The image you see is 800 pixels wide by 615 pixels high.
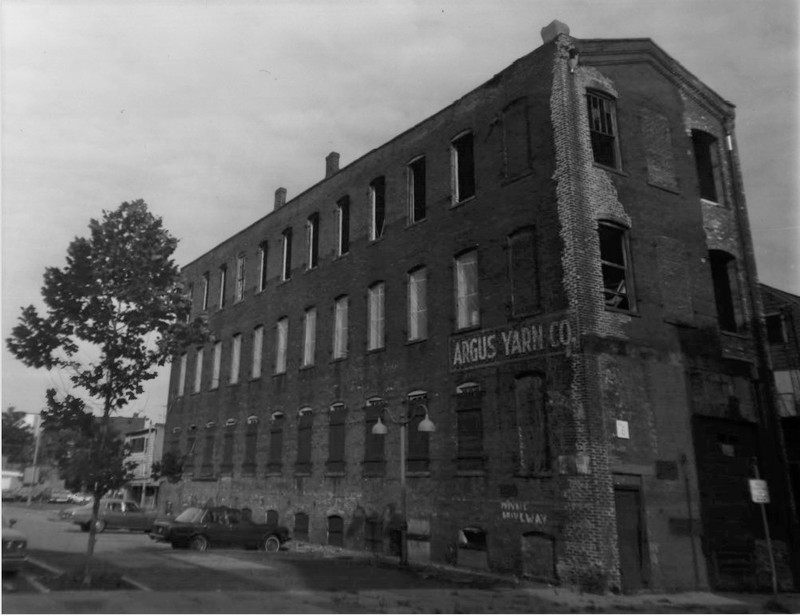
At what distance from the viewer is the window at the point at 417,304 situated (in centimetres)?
1984

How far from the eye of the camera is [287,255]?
28156 mm

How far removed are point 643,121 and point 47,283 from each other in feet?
49.7

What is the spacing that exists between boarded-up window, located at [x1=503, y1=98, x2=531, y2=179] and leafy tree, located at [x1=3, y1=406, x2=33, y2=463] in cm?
1280

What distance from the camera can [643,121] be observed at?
58.9ft

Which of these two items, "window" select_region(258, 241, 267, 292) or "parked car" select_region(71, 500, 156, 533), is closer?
"parked car" select_region(71, 500, 156, 533)

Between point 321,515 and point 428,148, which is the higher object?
point 428,148

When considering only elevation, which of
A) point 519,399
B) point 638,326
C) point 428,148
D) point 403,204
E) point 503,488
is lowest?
point 503,488

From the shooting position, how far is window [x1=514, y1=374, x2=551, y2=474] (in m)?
15.3

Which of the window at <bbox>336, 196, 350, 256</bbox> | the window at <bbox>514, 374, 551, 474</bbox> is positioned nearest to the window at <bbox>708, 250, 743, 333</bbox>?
the window at <bbox>514, 374, 551, 474</bbox>

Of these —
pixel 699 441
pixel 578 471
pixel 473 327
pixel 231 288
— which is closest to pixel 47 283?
pixel 473 327

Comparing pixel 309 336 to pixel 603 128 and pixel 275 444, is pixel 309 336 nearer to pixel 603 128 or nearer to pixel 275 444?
pixel 275 444

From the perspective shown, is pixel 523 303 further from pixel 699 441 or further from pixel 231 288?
pixel 231 288

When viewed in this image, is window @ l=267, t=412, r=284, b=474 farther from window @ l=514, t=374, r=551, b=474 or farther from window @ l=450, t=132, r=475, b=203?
window @ l=514, t=374, r=551, b=474

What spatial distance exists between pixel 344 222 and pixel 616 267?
38.3 feet
